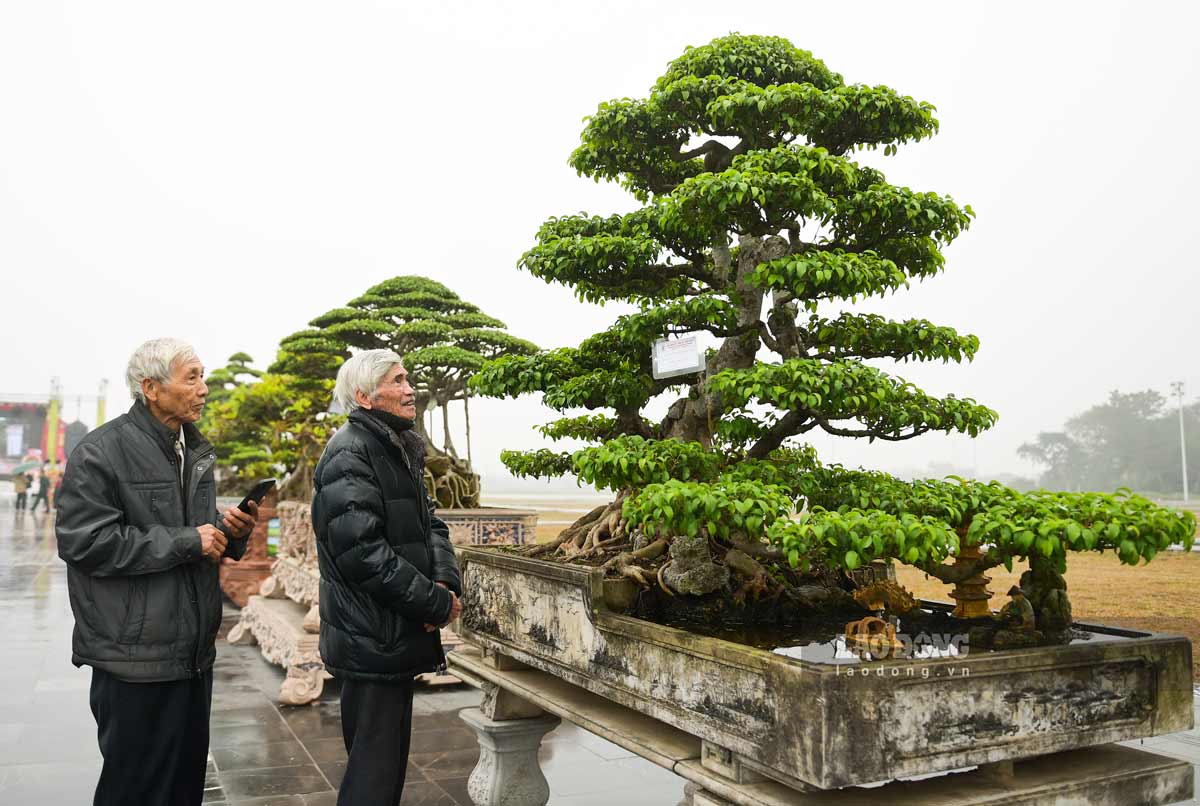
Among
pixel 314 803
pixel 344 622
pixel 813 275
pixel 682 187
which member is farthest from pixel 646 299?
pixel 314 803

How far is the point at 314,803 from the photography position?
349 cm

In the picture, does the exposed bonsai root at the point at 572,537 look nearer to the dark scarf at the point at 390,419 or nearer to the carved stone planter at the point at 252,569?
the dark scarf at the point at 390,419

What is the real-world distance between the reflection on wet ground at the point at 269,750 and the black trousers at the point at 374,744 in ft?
4.39

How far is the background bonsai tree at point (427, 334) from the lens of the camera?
25.8 ft

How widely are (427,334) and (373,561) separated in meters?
6.14

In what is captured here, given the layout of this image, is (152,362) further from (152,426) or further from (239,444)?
(239,444)

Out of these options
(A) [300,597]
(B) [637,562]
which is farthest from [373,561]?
(A) [300,597]

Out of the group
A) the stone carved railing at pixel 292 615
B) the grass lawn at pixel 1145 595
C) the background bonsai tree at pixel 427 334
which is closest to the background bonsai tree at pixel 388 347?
the background bonsai tree at pixel 427 334

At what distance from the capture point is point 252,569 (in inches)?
347

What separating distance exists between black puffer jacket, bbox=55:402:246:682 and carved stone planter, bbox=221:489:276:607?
6.94 metres

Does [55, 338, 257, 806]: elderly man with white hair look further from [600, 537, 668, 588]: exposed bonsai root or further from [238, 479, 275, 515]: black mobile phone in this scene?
[600, 537, 668, 588]: exposed bonsai root

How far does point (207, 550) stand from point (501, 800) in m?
1.58

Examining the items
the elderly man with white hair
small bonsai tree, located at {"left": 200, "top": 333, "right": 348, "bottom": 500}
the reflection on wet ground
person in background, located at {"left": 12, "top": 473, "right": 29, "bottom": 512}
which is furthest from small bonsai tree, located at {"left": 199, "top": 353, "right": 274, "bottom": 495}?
person in background, located at {"left": 12, "top": 473, "right": 29, "bottom": 512}

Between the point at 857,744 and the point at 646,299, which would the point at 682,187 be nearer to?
the point at 646,299
